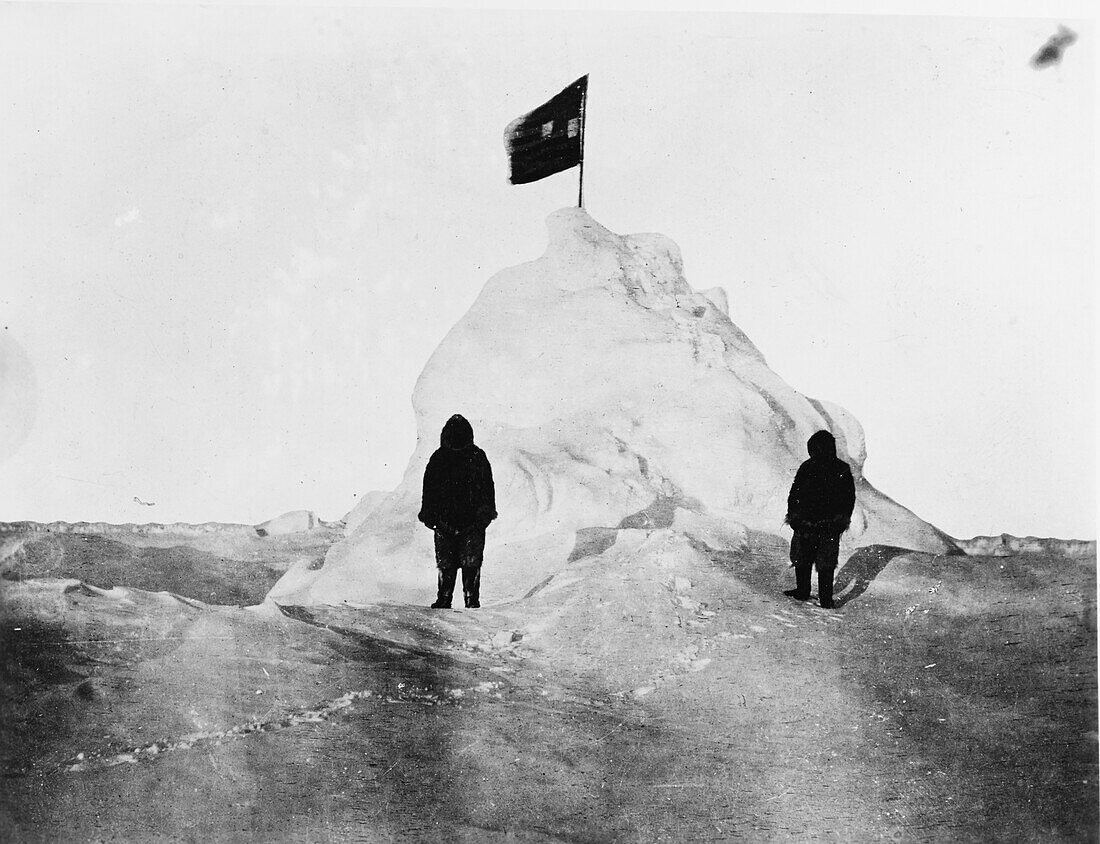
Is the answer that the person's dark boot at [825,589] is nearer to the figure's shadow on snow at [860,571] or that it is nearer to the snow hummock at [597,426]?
the figure's shadow on snow at [860,571]

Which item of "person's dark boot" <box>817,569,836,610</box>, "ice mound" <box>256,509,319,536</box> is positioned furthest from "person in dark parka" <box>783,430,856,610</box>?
"ice mound" <box>256,509,319,536</box>

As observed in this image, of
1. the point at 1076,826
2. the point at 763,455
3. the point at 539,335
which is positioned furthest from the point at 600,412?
the point at 1076,826

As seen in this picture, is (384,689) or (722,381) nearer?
(384,689)

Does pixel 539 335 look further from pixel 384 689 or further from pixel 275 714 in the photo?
pixel 275 714

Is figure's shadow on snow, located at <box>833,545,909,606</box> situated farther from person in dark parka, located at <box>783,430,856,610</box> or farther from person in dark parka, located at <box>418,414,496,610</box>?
person in dark parka, located at <box>418,414,496,610</box>

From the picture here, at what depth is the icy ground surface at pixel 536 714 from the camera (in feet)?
9.65

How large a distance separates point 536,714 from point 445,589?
46cm

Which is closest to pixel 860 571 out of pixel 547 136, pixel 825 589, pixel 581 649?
pixel 825 589

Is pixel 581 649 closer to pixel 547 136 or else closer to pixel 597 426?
pixel 597 426

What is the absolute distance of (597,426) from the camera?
→ 315 centimetres

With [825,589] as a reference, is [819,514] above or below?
above

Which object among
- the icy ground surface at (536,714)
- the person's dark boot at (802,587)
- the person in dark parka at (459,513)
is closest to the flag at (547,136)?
the person in dark parka at (459,513)

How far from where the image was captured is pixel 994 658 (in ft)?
10.2

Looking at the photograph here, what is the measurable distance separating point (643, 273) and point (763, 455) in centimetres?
69
